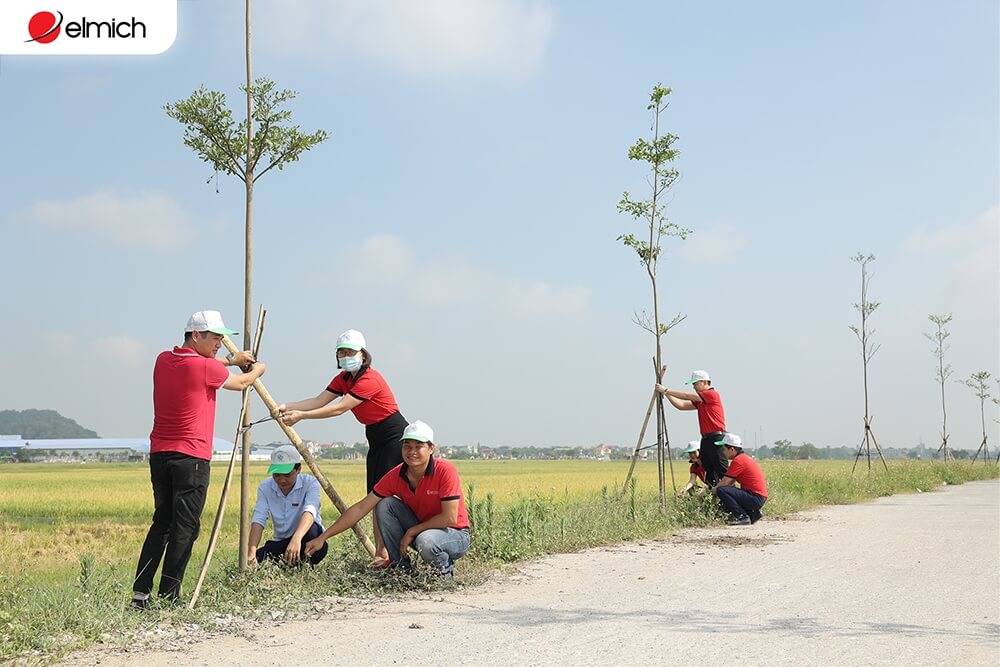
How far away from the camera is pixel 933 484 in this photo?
23.7m

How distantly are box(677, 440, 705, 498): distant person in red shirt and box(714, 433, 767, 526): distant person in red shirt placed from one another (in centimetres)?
46

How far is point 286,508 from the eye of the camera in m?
7.35

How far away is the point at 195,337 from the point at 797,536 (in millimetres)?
7541

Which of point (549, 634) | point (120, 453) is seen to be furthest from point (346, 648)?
point (120, 453)

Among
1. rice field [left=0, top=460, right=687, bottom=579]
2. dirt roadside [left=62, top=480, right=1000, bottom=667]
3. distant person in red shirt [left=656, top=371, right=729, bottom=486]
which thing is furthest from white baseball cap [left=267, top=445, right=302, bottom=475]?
distant person in red shirt [left=656, top=371, right=729, bottom=486]

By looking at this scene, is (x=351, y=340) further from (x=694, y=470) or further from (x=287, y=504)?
(x=694, y=470)

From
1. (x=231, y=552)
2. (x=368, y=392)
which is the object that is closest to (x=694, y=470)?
(x=231, y=552)

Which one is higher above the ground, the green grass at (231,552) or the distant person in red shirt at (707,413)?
the distant person in red shirt at (707,413)

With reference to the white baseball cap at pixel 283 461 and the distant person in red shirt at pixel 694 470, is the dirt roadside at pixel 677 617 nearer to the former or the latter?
the white baseball cap at pixel 283 461

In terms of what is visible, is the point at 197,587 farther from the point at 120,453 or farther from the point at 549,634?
the point at 120,453

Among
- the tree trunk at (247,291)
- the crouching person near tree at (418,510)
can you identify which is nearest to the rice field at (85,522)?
the tree trunk at (247,291)

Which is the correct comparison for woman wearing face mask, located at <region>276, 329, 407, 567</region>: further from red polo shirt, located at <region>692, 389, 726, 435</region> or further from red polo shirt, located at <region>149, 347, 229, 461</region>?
red polo shirt, located at <region>692, 389, 726, 435</region>

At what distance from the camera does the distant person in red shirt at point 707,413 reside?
12453 mm

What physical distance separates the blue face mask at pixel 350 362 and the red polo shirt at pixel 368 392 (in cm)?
6
